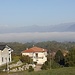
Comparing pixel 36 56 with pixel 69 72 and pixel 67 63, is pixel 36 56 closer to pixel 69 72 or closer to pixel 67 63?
pixel 67 63

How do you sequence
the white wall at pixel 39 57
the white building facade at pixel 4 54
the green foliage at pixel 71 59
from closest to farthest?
the green foliage at pixel 71 59 → the white building facade at pixel 4 54 → the white wall at pixel 39 57

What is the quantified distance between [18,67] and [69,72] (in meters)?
15.8

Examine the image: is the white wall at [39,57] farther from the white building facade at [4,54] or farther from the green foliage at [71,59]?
the green foliage at [71,59]

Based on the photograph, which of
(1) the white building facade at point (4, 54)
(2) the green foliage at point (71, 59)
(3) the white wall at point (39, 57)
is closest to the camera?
(2) the green foliage at point (71, 59)

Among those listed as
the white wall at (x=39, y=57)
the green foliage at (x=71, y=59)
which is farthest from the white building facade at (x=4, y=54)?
the white wall at (x=39, y=57)

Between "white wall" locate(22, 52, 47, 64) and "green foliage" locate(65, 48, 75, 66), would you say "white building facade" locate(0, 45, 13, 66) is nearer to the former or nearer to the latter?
"green foliage" locate(65, 48, 75, 66)

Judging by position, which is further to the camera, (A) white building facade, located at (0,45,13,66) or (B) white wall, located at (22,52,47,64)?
(B) white wall, located at (22,52,47,64)

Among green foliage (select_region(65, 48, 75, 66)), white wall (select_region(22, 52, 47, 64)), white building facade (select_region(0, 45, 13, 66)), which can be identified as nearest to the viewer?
green foliage (select_region(65, 48, 75, 66))

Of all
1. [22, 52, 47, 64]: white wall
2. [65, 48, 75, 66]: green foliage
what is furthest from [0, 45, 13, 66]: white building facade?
[22, 52, 47, 64]: white wall

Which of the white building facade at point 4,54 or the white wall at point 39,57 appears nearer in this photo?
the white building facade at point 4,54

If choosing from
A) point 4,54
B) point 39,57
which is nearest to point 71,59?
point 4,54

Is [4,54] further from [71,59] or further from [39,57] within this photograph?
[39,57]

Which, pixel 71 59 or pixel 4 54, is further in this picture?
pixel 4 54

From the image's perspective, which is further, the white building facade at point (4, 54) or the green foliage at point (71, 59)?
the white building facade at point (4, 54)
